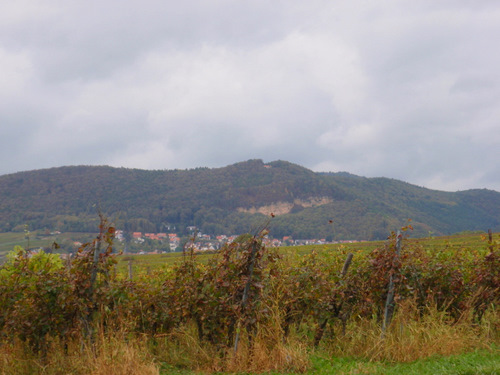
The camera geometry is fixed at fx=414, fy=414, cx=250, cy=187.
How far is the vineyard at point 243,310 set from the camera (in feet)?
19.6

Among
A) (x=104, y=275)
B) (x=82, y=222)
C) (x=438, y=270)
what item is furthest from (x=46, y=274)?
(x=82, y=222)

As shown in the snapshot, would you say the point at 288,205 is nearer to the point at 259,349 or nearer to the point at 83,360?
the point at 259,349

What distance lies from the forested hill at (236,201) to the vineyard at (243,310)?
65256 mm

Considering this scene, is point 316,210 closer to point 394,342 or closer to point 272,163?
point 272,163

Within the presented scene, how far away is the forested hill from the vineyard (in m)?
65.3

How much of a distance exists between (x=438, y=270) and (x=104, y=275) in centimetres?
578

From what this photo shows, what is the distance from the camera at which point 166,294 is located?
6.98m

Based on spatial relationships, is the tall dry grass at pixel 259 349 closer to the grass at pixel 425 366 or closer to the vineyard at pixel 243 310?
the vineyard at pixel 243 310

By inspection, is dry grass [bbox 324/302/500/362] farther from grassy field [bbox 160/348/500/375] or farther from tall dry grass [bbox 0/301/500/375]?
grassy field [bbox 160/348/500/375]

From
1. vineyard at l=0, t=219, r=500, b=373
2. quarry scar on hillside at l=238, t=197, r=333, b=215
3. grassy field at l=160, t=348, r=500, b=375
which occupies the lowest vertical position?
grassy field at l=160, t=348, r=500, b=375

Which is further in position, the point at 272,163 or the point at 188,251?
the point at 272,163

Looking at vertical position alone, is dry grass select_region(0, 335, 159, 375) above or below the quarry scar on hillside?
below

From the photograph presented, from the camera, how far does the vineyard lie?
5973 millimetres

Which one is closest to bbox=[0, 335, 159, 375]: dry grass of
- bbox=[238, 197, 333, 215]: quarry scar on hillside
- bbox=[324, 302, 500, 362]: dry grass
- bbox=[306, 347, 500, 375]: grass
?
bbox=[306, 347, 500, 375]: grass
